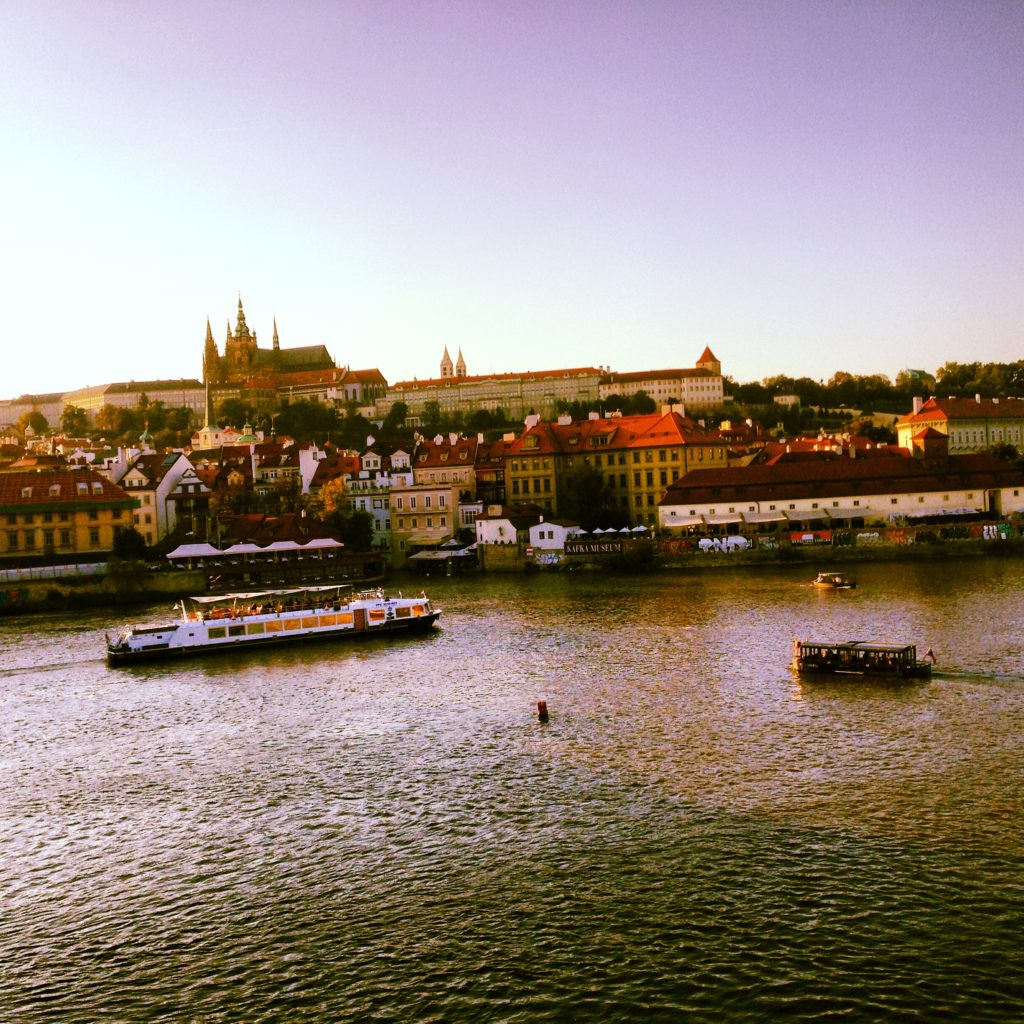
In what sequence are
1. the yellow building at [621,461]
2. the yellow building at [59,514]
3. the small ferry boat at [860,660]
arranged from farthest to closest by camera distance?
the yellow building at [621,461], the yellow building at [59,514], the small ferry boat at [860,660]

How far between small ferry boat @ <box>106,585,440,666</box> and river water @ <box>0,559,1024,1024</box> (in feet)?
23.9

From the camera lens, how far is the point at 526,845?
Answer: 1900cm

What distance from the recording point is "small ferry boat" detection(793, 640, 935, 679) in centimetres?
3053

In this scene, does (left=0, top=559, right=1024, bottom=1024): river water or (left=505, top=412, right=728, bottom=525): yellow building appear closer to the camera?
(left=0, top=559, right=1024, bottom=1024): river water

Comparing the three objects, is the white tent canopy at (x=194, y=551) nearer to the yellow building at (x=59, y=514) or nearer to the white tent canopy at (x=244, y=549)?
the white tent canopy at (x=244, y=549)

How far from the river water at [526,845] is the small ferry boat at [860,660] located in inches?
27.2

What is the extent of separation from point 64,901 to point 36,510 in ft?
185

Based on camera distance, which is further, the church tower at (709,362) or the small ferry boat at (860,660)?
the church tower at (709,362)

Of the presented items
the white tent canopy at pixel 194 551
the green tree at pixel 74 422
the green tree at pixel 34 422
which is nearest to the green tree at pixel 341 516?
the white tent canopy at pixel 194 551

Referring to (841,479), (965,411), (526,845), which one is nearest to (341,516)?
(841,479)

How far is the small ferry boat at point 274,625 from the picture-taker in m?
42.7

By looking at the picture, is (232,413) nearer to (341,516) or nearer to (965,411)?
(341,516)

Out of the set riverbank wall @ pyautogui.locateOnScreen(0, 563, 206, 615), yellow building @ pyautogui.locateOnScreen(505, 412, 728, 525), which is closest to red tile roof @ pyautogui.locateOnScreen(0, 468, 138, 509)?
riverbank wall @ pyautogui.locateOnScreen(0, 563, 206, 615)

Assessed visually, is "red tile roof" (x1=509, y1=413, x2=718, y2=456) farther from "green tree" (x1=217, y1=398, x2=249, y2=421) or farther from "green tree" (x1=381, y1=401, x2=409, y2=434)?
"green tree" (x1=217, y1=398, x2=249, y2=421)
